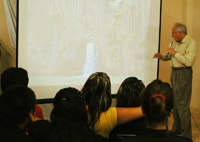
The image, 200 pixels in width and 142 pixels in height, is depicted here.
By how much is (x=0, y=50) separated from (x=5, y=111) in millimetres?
2652

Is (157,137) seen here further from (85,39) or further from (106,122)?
(85,39)

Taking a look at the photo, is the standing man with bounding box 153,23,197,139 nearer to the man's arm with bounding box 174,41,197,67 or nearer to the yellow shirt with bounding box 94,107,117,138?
the man's arm with bounding box 174,41,197,67

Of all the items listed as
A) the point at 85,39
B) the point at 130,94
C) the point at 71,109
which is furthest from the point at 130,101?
the point at 85,39

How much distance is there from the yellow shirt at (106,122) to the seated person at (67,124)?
411 mm

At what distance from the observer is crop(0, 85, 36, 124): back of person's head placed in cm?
101

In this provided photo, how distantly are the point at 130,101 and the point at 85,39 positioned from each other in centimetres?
150

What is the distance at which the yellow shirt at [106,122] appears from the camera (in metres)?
1.59

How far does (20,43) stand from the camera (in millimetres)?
2521

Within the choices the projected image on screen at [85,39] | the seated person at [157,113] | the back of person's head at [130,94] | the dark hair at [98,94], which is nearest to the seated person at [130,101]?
the back of person's head at [130,94]

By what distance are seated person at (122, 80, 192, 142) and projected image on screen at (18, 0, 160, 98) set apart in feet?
5.80

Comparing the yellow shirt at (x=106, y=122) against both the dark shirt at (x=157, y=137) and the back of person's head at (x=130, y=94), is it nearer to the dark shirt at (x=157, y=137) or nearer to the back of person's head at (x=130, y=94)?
the back of person's head at (x=130, y=94)

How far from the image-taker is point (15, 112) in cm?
102

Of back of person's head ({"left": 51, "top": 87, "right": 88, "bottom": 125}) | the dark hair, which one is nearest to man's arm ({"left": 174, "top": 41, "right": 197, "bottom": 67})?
the dark hair

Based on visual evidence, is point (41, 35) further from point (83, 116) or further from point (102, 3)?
point (83, 116)
